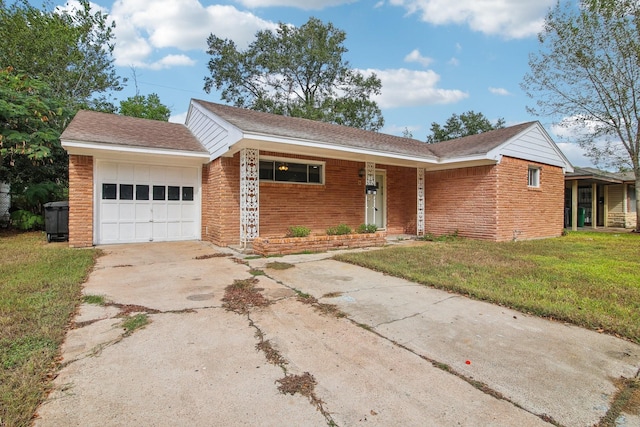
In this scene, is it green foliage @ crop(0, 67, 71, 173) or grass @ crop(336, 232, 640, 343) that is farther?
green foliage @ crop(0, 67, 71, 173)

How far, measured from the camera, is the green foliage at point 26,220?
40.0 feet

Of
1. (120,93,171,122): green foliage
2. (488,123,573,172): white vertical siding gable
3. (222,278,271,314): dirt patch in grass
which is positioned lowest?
(222,278,271,314): dirt patch in grass

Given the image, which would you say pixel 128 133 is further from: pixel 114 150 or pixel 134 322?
pixel 134 322

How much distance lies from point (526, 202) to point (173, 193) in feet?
39.9

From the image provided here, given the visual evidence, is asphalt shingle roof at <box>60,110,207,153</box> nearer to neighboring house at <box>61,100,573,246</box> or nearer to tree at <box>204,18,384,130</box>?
neighboring house at <box>61,100,573,246</box>

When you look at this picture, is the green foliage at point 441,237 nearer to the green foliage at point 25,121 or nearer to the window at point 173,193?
the window at point 173,193

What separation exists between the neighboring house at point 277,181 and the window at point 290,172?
0.11ft

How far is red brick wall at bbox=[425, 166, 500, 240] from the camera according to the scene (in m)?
10.6

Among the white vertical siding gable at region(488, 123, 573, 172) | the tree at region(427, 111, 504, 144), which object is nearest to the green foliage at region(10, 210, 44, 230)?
the white vertical siding gable at region(488, 123, 573, 172)

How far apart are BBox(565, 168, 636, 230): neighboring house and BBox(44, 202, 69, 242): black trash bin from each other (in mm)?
22883

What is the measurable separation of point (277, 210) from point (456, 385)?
319 inches

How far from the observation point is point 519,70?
51.1ft

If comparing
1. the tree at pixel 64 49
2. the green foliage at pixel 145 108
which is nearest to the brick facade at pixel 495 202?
the tree at pixel 64 49

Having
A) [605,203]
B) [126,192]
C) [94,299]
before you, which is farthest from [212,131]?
[605,203]
